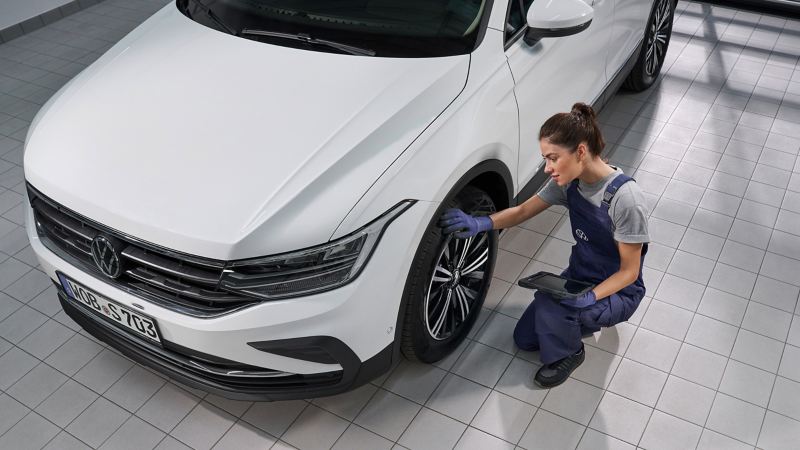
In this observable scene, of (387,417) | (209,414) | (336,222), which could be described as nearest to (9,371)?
(209,414)

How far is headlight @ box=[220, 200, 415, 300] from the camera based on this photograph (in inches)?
83.0

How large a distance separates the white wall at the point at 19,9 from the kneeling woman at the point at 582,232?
4626 millimetres

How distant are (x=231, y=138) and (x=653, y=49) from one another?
2915 millimetres

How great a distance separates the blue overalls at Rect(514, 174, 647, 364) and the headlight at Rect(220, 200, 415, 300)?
2.66 feet

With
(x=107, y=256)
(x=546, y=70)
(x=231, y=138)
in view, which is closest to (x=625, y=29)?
(x=546, y=70)

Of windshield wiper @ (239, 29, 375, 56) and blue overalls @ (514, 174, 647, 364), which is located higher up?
windshield wiper @ (239, 29, 375, 56)

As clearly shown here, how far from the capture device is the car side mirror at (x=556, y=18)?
8.56 feet

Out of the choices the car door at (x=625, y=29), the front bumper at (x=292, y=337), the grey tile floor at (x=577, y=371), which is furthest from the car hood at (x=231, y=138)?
the car door at (x=625, y=29)

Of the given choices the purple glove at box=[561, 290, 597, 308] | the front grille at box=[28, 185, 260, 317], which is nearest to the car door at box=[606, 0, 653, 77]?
the purple glove at box=[561, 290, 597, 308]

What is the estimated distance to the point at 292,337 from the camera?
2.15m

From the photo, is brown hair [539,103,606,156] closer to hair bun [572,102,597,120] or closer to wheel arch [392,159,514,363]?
hair bun [572,102,597,120]

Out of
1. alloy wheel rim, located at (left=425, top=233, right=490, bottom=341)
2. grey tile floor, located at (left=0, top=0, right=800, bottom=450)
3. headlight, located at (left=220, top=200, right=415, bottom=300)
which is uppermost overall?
headlight, located at (left=220, top=200, right=415, bottom=300)

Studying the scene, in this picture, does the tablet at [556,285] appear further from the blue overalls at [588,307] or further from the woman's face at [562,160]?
the woman's face at [562,160]

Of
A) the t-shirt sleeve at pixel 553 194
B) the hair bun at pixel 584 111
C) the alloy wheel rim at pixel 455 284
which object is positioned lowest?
the alloy wheel rim at pixel 455 284
